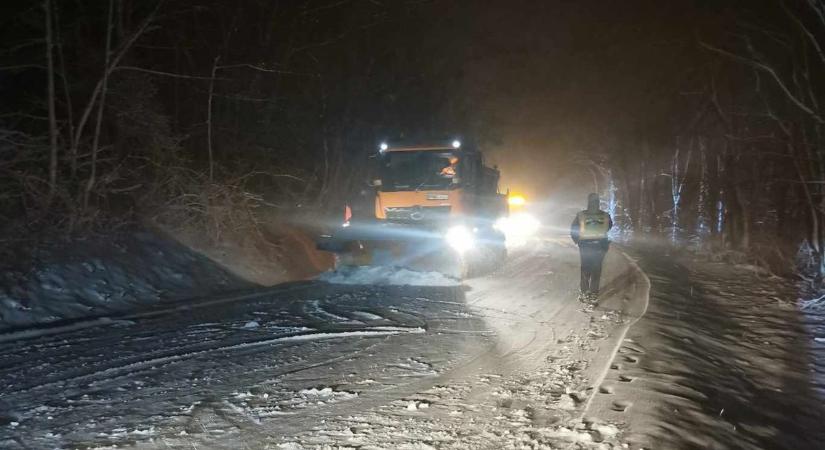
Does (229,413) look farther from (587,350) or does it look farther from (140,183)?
(140,183)

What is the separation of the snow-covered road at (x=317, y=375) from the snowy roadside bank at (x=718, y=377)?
362 mm

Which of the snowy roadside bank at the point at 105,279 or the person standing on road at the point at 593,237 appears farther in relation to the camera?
the person standing on road at the point at 593,237

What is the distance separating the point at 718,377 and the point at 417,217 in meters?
8.82

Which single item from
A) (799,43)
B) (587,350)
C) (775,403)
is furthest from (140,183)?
(799,43)

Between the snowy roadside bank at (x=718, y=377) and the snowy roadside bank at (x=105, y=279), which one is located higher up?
the snowy roadside bank at (x=105, y=279)

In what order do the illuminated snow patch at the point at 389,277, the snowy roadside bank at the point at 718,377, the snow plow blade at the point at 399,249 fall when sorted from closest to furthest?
the snowy roadside bank at the point at 718,377 < the illuminated snow patch at the point at 389,277 < the snow plow blade at the point at 399,249

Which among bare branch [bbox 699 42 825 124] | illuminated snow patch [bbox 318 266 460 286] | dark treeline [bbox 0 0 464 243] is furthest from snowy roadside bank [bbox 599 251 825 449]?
dark treeline [bbox 0 0 464 243]

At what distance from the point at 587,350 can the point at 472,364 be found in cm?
157

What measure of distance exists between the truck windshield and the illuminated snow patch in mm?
2264

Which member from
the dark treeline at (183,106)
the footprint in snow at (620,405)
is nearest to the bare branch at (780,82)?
the footprint in snow at (620,405)

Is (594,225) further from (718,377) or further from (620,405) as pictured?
(620,405)

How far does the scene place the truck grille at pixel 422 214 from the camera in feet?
47.9

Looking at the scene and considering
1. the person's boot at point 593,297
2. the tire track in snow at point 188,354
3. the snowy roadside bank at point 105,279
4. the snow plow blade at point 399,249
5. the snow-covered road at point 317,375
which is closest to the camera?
the snow-covered road at point 317,375

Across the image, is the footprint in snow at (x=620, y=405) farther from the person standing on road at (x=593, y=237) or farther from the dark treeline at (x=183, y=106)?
the dark treeline at (x=183, y=106)
